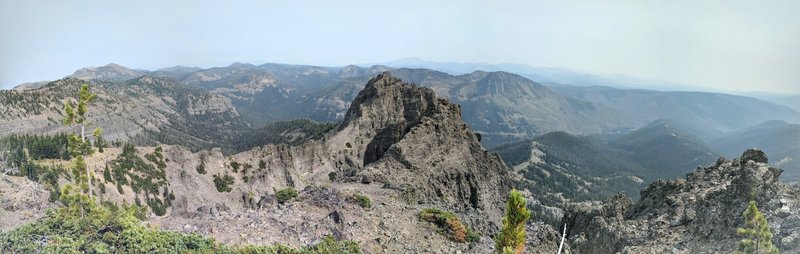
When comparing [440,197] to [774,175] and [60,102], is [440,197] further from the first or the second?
[60,102]

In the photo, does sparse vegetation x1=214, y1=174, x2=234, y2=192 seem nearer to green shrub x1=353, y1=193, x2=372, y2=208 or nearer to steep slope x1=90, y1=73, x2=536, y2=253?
steep slope x1=90, y1=73, x2=536, y2=253

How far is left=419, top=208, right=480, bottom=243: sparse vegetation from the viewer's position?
3756 centimetres

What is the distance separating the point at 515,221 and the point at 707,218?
17.4 m

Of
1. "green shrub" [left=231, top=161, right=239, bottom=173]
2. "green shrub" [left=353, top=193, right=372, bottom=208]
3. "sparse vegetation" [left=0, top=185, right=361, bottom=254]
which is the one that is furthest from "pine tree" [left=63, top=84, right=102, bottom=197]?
"green shrub" [left=231, top=161, right=239, bottom=173]

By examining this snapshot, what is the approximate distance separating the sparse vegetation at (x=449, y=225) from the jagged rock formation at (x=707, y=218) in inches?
350

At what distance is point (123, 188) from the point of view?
239 ft

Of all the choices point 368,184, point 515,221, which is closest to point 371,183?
point 368,184

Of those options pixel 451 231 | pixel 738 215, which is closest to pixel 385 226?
pixel 451 231

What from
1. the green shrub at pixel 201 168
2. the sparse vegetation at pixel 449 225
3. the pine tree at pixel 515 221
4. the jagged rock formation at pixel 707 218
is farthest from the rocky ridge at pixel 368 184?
the pine tree at pixel 515 221

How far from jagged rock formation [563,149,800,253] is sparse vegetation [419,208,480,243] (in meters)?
8.88

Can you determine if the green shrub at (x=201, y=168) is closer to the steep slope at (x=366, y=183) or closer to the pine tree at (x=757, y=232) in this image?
the steep slope at (x=366, y=183)

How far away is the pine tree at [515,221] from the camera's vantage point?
1991 cm

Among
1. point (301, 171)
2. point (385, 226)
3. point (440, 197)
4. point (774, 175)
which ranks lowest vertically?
point (301, 171)

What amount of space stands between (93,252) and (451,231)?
2503cm
